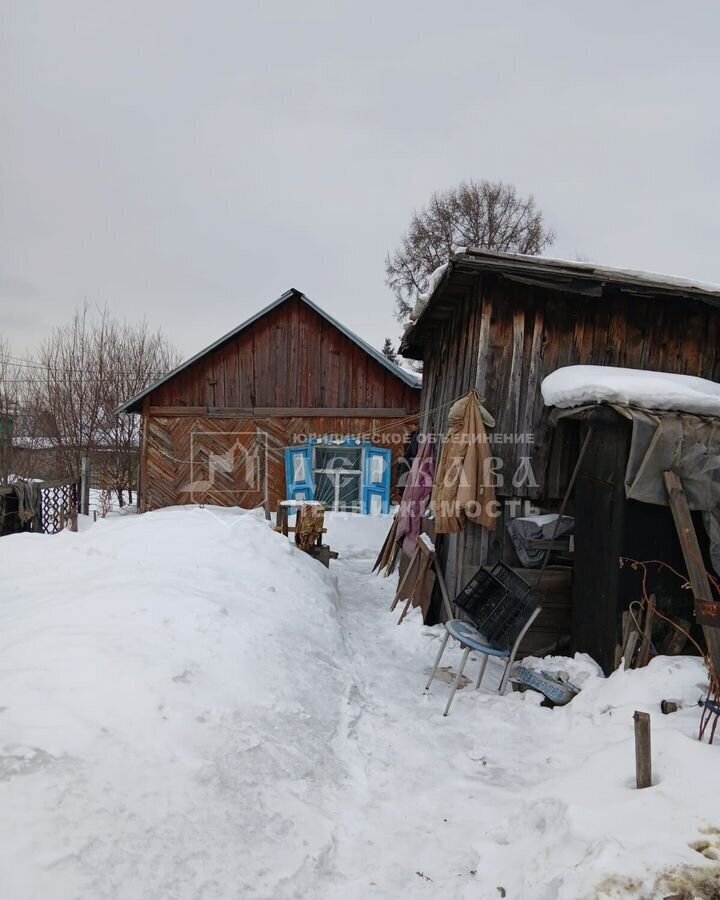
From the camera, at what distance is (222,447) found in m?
13.8

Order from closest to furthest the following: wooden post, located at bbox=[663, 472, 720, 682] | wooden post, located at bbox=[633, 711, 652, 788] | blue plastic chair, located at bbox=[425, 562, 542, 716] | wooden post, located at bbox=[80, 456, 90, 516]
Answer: wooden post, located at bbox=[633, 711, 652, 788], wooden post, located at bbox=[663, 472, 720, 682], blue plastic chair, located at bbox=[425, 562, 542, 716], wooden post, located at bbox=[80, 456, 90, 516]

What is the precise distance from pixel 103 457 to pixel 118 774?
55.8ft

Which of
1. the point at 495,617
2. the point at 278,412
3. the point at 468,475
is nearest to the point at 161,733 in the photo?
the point at 495,617

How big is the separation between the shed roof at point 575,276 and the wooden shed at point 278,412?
779 centimetres

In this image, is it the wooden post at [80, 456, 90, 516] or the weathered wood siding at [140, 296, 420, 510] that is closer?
the weathered wood siding at [140, 296, 420, 510]

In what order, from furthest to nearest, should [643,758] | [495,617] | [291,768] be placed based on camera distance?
1. [495,617]
2. [291,768]
3. [643,758]

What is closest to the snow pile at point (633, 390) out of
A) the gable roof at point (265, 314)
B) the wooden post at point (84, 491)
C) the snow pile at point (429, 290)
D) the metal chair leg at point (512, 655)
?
the snow pile at point (429, 290)

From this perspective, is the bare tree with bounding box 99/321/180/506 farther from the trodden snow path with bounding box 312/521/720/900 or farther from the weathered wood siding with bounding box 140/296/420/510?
the trodden snow path with bounding box 312/521/720/900

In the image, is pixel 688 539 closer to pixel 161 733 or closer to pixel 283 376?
pixel 161 733

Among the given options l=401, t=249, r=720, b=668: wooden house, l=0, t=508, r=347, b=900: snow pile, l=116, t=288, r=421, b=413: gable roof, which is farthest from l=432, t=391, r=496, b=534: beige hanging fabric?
l=116, t=288, r=421, b=413: gable roof

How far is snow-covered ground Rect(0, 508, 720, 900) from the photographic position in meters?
2.25

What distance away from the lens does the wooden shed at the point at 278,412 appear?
13.5 meters

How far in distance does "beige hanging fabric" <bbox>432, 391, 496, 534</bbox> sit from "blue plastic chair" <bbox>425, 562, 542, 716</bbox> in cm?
72

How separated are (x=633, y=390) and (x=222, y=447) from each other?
10.6m
